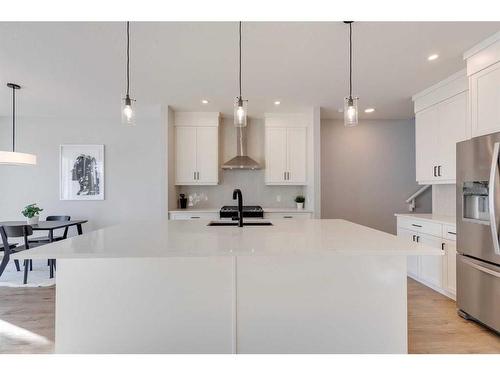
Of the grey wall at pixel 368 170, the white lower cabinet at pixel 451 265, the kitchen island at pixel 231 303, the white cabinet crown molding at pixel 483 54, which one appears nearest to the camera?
the kitchen island at pixel 231 303

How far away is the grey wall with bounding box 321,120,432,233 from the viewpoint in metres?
4.91

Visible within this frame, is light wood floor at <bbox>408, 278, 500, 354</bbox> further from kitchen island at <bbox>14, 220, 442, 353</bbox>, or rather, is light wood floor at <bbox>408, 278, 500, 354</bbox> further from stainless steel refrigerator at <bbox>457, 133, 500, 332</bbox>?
kitchen island at <bbox>14, 220, 442, 353</bbox>

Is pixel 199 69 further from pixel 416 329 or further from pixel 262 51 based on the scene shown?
pixel 416 329

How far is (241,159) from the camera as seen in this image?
14.8 feet

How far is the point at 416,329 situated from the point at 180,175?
3618 mm

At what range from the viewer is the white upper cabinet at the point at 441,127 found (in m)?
3.01

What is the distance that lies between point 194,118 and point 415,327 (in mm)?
3933

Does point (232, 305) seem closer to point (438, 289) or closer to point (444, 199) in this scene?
point (438, 289)

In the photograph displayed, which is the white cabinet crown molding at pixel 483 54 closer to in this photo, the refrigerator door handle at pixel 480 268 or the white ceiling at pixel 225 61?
the white ceiling at pixel 225 61

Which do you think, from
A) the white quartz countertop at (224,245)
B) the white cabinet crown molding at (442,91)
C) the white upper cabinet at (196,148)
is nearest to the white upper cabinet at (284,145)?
the white upper cabinet at (196,148)

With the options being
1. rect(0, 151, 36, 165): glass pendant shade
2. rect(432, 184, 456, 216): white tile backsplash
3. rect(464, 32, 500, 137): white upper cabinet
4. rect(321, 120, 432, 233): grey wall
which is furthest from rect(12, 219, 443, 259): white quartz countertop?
rect(321, 120, 432, 233): grey wall

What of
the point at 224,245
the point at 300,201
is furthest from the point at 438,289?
the point at 224,245

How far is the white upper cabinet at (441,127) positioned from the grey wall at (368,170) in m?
1.19
